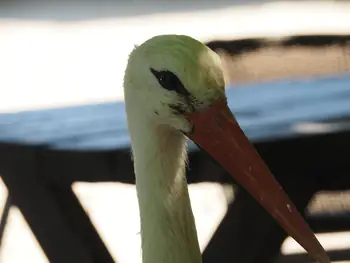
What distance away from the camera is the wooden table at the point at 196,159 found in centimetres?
91

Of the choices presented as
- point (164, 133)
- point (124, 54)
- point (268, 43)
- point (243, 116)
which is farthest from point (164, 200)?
point (124, 54)

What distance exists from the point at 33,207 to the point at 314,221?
1.86ft

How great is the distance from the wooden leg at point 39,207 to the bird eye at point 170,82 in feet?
0.95

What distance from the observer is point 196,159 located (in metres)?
0.92

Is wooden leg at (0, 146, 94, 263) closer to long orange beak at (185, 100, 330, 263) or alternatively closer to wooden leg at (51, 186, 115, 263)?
wooden leg at (51, 186, 115, 263)

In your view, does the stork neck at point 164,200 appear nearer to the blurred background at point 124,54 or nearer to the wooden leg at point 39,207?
the wooden leg at point 39,207

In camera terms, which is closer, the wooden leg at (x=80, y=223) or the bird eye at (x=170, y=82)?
the bird eye at (x=170, y=82)

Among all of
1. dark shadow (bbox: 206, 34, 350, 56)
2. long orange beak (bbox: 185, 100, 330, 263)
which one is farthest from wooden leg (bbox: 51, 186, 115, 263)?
dark shadow (bbox: 206, 34, 350, 56)

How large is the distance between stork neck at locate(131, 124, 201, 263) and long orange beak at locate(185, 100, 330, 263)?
0.07 meters

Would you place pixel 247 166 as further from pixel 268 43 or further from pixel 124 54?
pixel 124 54

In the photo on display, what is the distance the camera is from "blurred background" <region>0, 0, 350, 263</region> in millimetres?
1783

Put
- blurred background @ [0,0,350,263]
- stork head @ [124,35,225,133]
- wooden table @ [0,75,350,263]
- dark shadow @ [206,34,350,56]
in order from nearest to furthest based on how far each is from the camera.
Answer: stork head @ [124,35,225,133], wooden table @ [0,75,350,263], blurred background @ [0,0,350,263], dark shadow @ [206,34,350,56]

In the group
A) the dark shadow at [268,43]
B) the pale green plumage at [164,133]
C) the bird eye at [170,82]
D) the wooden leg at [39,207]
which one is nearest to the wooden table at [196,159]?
the wooden leg at [39,207]

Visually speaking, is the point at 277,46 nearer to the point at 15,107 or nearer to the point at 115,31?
the point at 15,107
